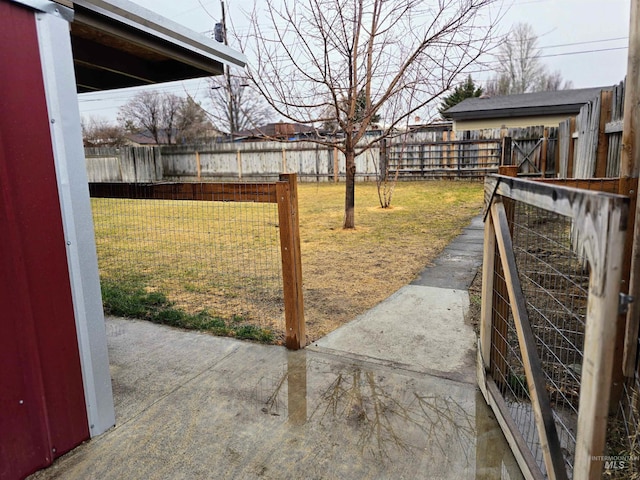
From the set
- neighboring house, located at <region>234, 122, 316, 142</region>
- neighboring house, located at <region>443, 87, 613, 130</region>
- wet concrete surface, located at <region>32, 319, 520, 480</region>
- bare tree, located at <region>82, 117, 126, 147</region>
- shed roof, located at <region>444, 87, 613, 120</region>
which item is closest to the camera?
wet concrete surface, located at <region>32, 319, 520, 480</region>

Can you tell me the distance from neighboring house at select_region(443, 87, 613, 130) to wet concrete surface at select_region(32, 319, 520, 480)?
16770 millimetres

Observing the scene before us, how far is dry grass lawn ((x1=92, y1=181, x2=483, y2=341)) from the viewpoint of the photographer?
161 inches

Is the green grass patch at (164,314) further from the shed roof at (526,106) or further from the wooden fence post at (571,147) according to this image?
the shed roof at (526,106)

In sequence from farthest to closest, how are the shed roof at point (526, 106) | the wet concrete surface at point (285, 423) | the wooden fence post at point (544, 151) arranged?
the shed roof at point (526, 106) < the wooden fence post at point (544, 151) < the wet concrete surface at point (285, 423)

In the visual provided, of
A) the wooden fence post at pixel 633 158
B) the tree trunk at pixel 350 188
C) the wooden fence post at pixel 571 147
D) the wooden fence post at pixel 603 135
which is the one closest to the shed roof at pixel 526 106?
the wooden fence post at pixel 571 147

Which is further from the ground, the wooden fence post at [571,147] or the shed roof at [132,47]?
the shed roof at [132,47]

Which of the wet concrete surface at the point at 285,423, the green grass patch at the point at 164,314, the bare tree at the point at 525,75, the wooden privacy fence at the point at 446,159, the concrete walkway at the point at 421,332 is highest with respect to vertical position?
the bare tree at the point at 525,75

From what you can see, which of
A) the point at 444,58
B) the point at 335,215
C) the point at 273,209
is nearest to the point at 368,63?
the point at 444,58

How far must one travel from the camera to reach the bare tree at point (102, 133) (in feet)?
83.4

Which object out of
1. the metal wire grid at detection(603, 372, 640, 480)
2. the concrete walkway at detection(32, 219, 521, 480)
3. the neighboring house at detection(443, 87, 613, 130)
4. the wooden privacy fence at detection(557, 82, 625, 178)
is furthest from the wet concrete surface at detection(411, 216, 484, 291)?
the neighboring house at detection(443, 87, 613, 130)

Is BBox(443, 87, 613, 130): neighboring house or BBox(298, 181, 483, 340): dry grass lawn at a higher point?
BBox(443, 87, 613, 130): neighboring house

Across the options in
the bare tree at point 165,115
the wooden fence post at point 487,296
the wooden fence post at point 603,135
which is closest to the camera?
the wooden fence post at point 487,296

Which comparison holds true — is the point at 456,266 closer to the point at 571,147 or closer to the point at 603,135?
the point at 603,135

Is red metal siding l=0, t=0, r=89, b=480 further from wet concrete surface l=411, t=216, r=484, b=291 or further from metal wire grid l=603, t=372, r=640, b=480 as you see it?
wet concrete surface l=411, t=216, r=484, b=291
